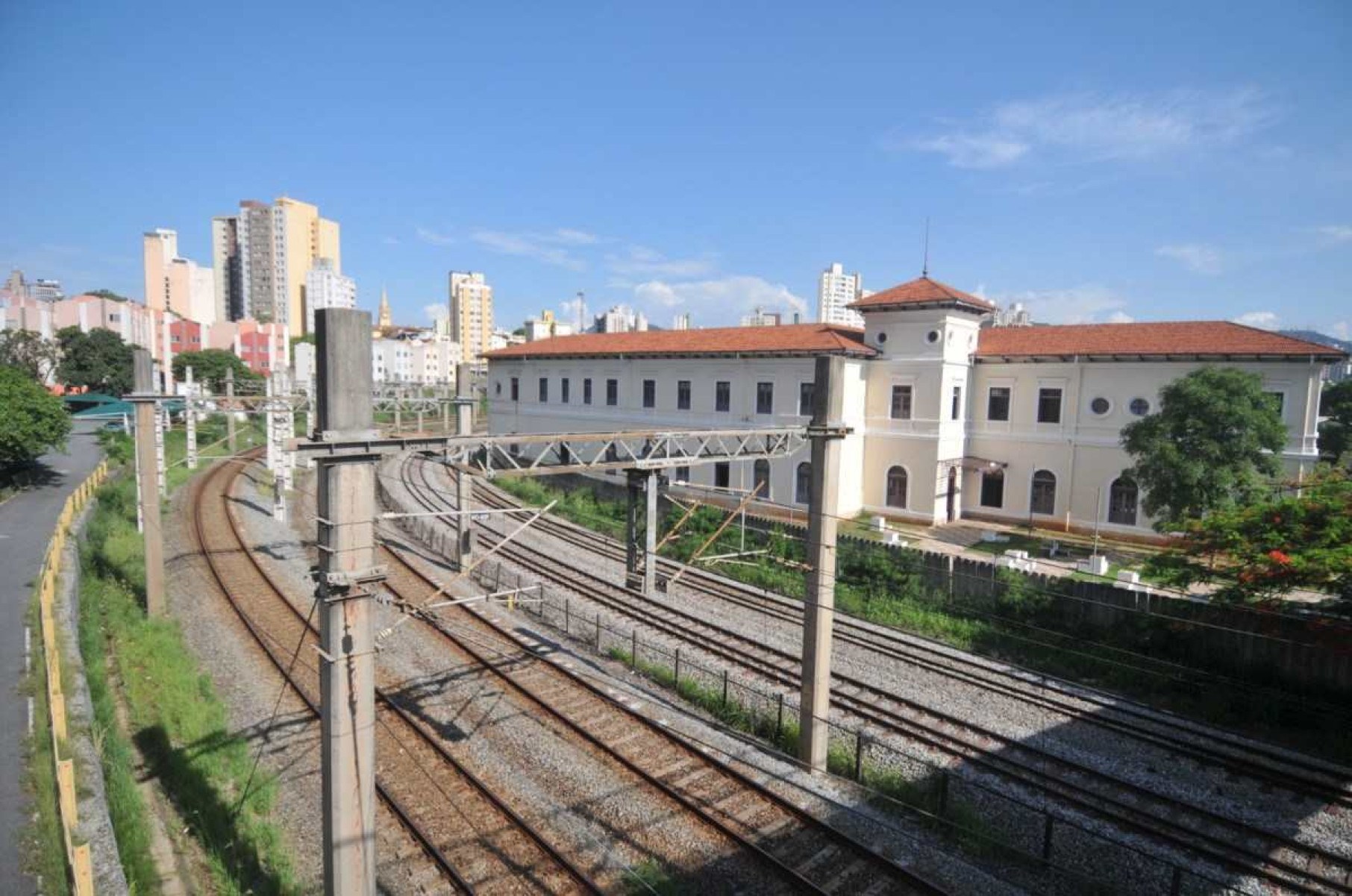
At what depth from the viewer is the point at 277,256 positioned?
12825 cm

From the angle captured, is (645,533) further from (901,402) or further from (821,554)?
(901,402)

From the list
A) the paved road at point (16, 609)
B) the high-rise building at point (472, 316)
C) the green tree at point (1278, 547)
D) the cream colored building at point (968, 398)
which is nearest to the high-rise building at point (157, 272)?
the high-rise building at point (472, 316)

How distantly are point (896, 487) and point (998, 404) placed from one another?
5.57 meters

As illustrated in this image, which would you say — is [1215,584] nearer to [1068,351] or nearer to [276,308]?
[1068,351]

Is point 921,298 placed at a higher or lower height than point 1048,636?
higher

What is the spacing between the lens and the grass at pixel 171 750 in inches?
340

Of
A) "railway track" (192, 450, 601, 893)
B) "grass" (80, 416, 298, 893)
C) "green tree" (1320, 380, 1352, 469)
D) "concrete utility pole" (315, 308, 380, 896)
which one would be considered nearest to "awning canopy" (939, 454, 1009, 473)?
"green tree" (1320, 380, 1352, 469)

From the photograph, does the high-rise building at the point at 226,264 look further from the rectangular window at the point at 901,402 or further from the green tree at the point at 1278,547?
the green tree at the point at 1278,547

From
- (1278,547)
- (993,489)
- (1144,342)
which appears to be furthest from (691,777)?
(1144,342)

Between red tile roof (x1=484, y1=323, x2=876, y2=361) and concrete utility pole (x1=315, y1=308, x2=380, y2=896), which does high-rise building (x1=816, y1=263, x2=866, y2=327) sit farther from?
concrete utility pole (x1=315, y1=308, x2=380, y2=896)

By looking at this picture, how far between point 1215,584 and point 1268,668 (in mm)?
6092

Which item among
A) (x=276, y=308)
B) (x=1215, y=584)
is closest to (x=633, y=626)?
(x=1215, y=584)

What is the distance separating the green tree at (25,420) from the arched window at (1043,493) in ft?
132

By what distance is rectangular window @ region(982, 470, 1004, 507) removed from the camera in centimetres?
3075
